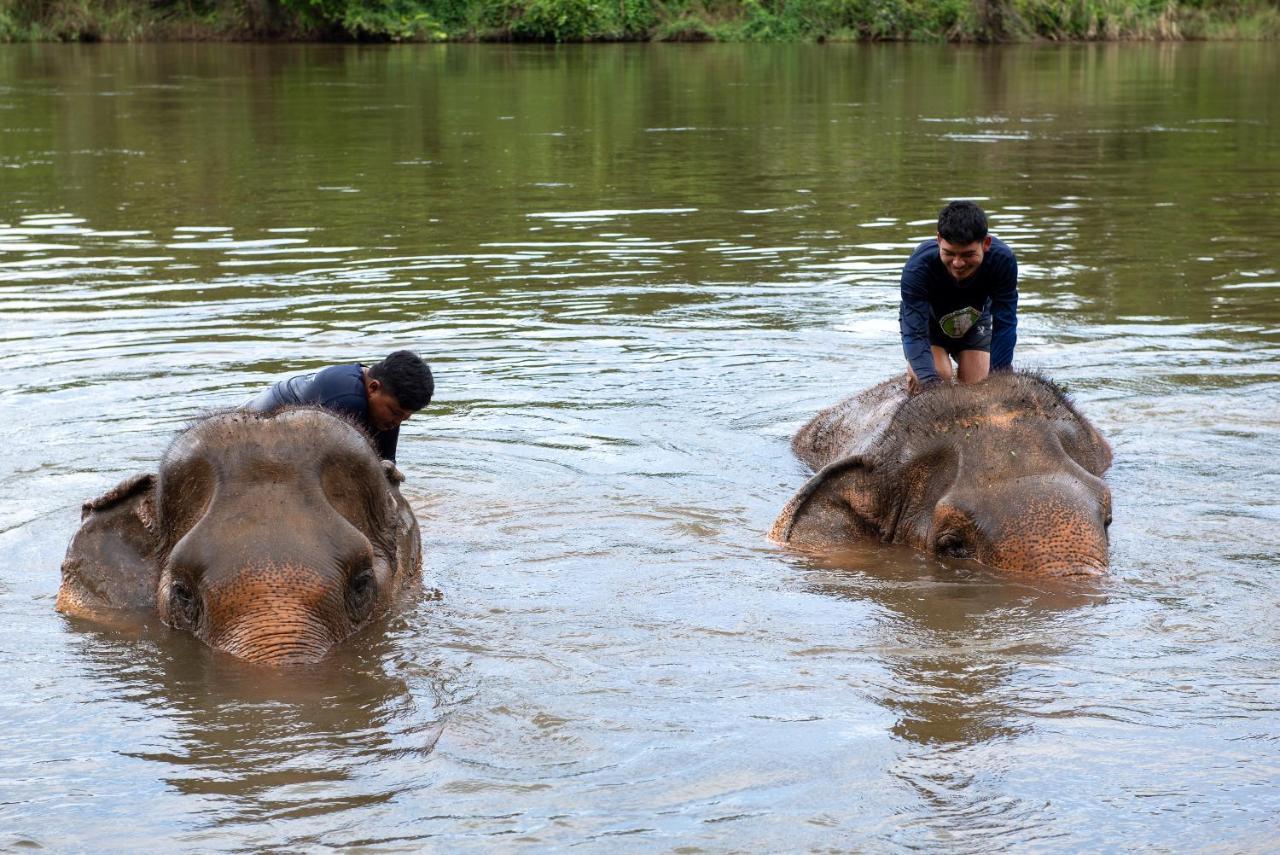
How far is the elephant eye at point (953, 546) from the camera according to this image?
7.03 m

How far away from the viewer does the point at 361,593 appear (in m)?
5.95

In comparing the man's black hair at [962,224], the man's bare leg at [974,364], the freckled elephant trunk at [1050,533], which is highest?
the man's black hair at [962,224]

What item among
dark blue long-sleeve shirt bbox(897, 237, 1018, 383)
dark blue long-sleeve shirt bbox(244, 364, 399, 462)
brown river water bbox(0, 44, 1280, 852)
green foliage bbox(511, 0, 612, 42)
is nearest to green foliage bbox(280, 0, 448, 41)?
green foliage bbox(511, 0, 612, 42)

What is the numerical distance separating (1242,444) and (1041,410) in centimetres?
241

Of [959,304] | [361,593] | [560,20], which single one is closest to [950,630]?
[361,593]

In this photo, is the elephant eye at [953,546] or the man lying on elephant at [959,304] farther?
the man lying on elephant at [959,304]

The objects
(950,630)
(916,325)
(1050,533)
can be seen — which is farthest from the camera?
(916,325)

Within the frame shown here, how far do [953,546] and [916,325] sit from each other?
1.86 metres

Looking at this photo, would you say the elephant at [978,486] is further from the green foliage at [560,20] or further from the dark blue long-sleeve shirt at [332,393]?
the green foliage at [560,20]

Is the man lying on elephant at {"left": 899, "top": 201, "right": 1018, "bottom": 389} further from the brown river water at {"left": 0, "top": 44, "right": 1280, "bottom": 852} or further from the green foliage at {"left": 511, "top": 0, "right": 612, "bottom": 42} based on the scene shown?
the green foliage at {"left": 511, "top": 0, "right": 612, "bottom": 42}

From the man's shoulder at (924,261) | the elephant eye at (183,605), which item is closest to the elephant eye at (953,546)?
the man's shoulder at (924,261)

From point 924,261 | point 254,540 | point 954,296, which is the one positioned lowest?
point 254,540

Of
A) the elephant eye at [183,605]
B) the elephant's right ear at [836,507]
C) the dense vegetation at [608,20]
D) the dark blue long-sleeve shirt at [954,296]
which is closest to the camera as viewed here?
Result: the elephant eye at [183,605]

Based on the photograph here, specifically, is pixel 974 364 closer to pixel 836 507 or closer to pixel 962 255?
pixel 962 255
